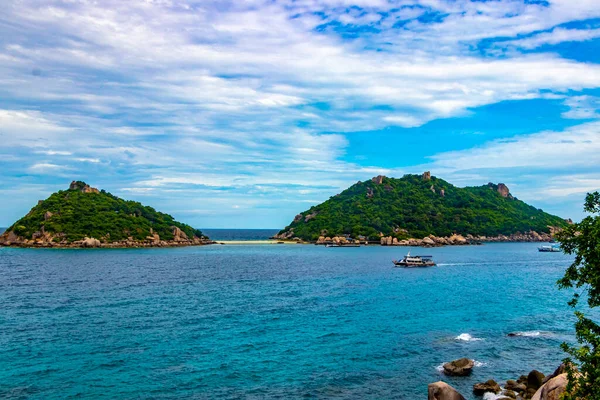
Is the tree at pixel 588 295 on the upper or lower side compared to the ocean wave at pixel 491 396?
upper

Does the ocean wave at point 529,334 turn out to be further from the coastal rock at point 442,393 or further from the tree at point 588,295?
the tree at point 588,295

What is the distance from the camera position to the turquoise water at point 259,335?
40.7m

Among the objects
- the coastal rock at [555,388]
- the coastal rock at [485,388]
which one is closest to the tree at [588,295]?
the coastal rock at [555,388]

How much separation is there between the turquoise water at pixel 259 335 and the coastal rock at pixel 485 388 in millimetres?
1015

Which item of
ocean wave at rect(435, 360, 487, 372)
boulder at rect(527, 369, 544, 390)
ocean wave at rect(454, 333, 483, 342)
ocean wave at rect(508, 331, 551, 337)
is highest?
boulder at rect(527, 369, 544, 390)

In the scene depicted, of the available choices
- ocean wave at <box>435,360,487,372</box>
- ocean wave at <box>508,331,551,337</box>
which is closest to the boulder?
ocean wave at <box>435,360,487,372</box>

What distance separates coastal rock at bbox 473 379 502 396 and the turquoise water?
3.33 feet

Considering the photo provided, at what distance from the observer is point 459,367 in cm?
4403

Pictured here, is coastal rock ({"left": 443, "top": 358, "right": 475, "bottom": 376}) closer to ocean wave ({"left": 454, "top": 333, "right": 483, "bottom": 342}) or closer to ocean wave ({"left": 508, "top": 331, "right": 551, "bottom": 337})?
ocean wave ({"left": 454, "top": 333, "right": 483, "bottom": 342})

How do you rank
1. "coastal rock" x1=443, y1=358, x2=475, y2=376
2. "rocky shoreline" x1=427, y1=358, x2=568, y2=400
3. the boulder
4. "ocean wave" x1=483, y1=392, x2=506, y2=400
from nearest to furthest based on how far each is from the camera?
"rocky shoreline" x1=427, y1=358, x2=568, y2=400 < "ocean wave" x1=483, y1=392, x2=506, y2=400 < the boulder < "coastal rock" x1=443, y1=358, x2=475, y2=376

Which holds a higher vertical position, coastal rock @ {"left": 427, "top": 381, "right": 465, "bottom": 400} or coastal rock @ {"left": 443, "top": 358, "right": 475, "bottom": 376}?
coastal rock @ {"left": 427, "top": 381, "right": 465, "bottom": 400}

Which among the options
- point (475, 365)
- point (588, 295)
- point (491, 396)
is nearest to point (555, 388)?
point (588, 295)

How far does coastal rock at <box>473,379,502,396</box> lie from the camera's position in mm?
38906

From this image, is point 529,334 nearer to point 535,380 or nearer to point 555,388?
point 535,380
